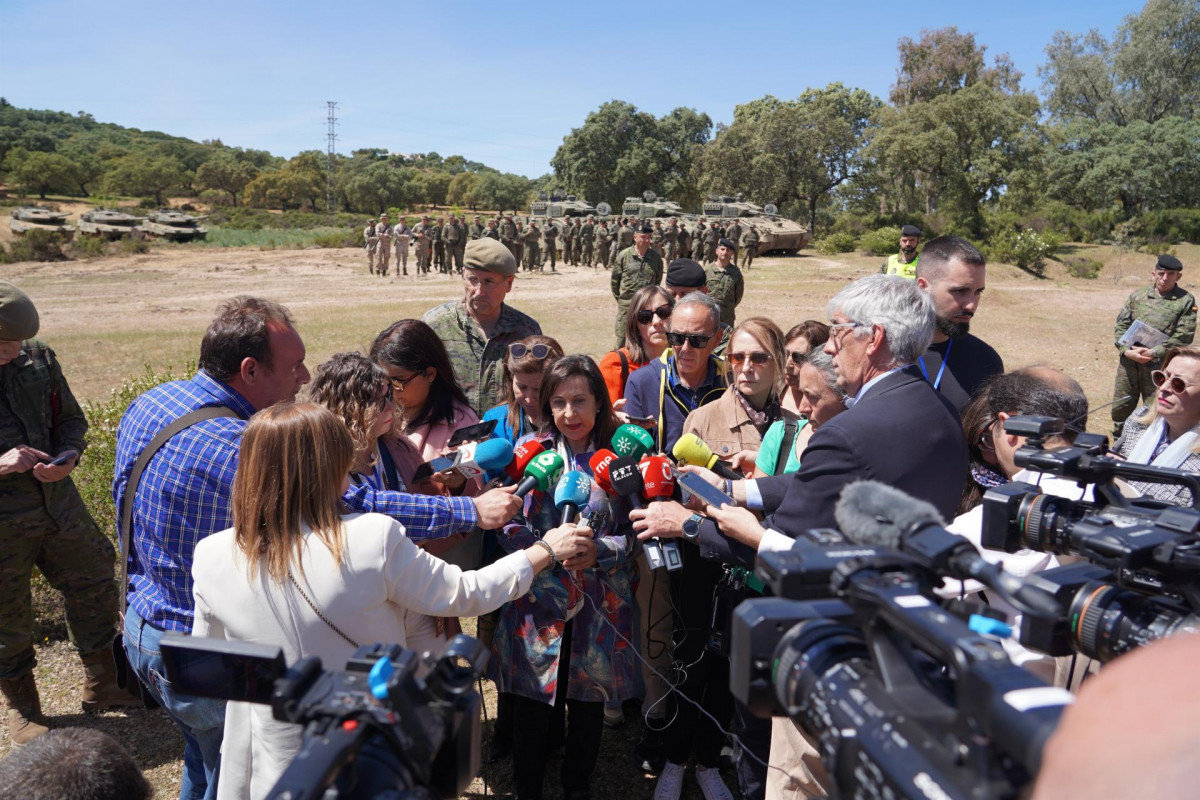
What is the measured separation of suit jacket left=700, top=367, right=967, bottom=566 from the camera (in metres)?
2.42

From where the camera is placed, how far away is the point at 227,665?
1358 millimetres

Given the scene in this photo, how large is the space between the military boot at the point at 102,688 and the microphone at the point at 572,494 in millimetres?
2855

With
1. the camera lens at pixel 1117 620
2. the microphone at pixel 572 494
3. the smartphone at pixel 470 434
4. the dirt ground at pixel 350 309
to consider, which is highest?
the camera lens at pixel 1117 620

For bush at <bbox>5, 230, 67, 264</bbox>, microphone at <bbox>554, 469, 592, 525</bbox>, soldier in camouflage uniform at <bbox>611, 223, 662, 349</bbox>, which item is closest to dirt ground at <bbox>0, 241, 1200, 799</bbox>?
bush at <bbox>5, 230, 67, 264</bbox>

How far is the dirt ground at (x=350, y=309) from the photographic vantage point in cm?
425

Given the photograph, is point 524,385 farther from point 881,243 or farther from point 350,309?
point 881,243


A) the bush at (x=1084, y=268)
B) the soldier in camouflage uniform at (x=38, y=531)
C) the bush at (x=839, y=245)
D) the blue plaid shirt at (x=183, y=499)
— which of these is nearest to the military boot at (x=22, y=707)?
the soldier in camouflage uniform at (x=38, y=531)

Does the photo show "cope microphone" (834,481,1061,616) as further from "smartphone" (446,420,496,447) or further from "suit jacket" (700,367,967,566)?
"smartphone" (446,420,496,447)

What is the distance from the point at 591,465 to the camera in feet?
10.9

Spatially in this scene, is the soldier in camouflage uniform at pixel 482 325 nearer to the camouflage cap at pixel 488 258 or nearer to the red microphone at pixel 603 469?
the camouflage cap at pixel 488 258

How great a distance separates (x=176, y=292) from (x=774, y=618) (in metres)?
22.3

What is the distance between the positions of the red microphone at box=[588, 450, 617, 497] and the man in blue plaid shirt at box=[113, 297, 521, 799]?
41 centimetres

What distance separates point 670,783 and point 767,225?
28.7m

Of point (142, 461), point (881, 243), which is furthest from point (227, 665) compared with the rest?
point (881, 243)
